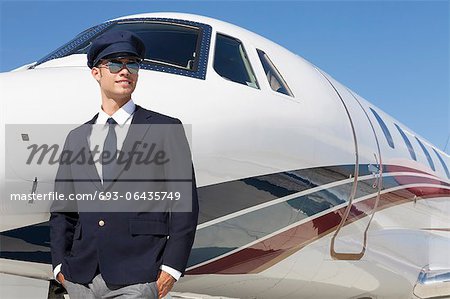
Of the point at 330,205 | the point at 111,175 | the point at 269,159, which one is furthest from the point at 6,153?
the point at 330,205

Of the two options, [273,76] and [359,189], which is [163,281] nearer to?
[273,76]

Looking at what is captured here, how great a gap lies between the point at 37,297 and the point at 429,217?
6684 millimetres

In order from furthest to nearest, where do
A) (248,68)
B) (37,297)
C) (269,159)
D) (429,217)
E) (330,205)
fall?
(429,217) < (330,205) < (248,68) < (269,159) < (37,297)

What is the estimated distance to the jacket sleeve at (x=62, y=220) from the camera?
301 centimetres

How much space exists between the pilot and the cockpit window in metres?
1.70

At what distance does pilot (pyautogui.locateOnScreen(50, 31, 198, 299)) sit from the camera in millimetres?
2789

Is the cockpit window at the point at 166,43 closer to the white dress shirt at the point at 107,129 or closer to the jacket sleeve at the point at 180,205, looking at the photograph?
the white dress shirt at the point at 107,129

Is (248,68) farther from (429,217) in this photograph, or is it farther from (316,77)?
(429,217)

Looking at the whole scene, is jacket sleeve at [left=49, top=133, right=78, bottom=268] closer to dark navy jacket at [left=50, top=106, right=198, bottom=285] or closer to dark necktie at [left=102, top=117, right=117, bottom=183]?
dark navy jacket at [left=50, top=106, right=198, bottom=285]

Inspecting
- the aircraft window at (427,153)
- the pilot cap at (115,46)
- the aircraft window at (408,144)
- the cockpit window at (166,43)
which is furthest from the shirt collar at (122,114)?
the aircraft window at (427,153)

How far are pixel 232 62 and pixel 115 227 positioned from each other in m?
2.76

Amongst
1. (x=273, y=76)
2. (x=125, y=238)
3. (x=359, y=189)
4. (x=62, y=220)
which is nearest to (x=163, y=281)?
(x=125, y=238)

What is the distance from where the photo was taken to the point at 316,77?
6.33 m

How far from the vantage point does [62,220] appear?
3.05 m
